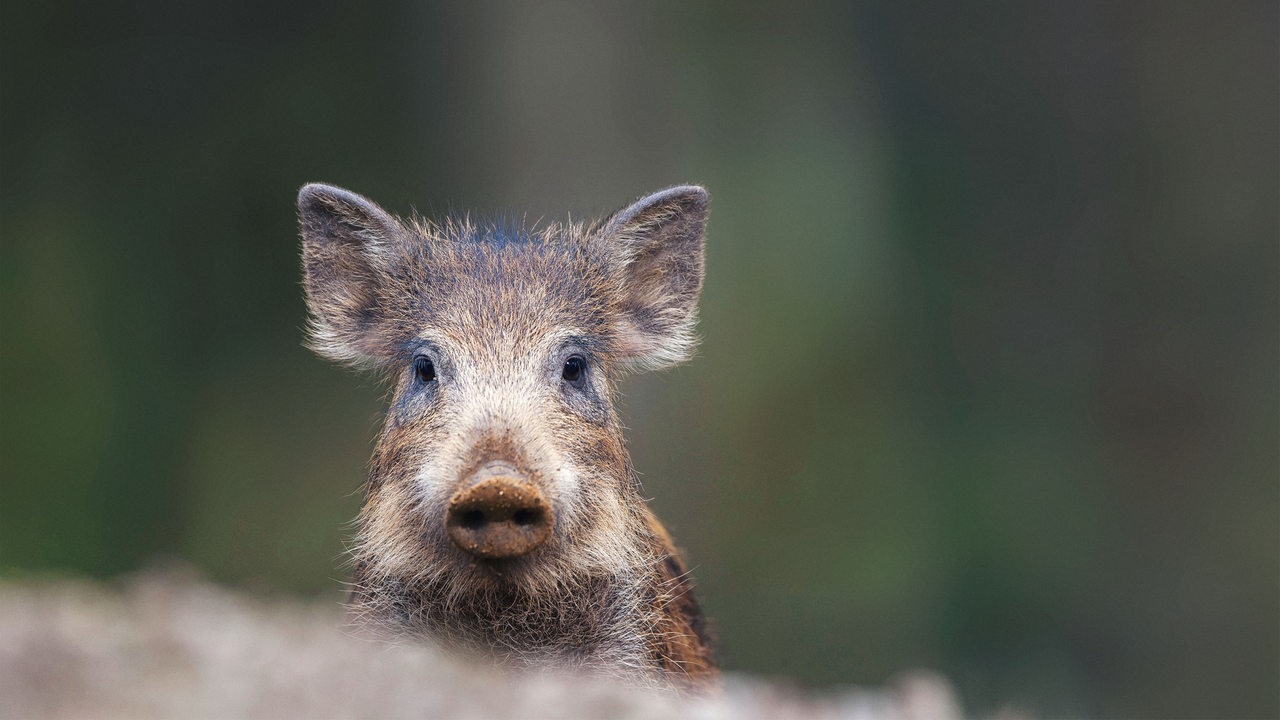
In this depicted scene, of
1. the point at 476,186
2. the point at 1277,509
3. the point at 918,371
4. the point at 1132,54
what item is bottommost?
the point at 1277,509

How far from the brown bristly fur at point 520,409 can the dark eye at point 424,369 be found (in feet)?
0.05

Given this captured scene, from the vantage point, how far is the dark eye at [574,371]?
3.71 meters

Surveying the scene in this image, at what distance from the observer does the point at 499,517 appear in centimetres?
299

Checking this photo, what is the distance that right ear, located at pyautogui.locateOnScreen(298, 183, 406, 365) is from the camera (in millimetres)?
3996

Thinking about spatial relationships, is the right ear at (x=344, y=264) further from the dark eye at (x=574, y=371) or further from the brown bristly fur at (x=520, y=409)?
the dark eye at (x=574, y=371)

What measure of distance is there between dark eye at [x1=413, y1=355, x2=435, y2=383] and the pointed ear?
0.61m

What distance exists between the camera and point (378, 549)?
359 cm

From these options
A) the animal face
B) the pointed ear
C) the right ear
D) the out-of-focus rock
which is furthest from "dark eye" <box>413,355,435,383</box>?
the out-of-focus rock

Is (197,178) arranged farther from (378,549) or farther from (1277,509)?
(1277,509)

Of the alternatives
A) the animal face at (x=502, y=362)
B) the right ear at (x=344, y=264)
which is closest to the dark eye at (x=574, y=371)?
the animal face at (x=502, y=362)

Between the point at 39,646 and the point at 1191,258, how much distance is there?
7880 millimetres

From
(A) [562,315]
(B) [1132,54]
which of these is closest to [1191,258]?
(B) [1132,54]

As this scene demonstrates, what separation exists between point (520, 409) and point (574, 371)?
0.37 m

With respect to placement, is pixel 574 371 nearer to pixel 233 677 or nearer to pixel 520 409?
pixel 520 409
